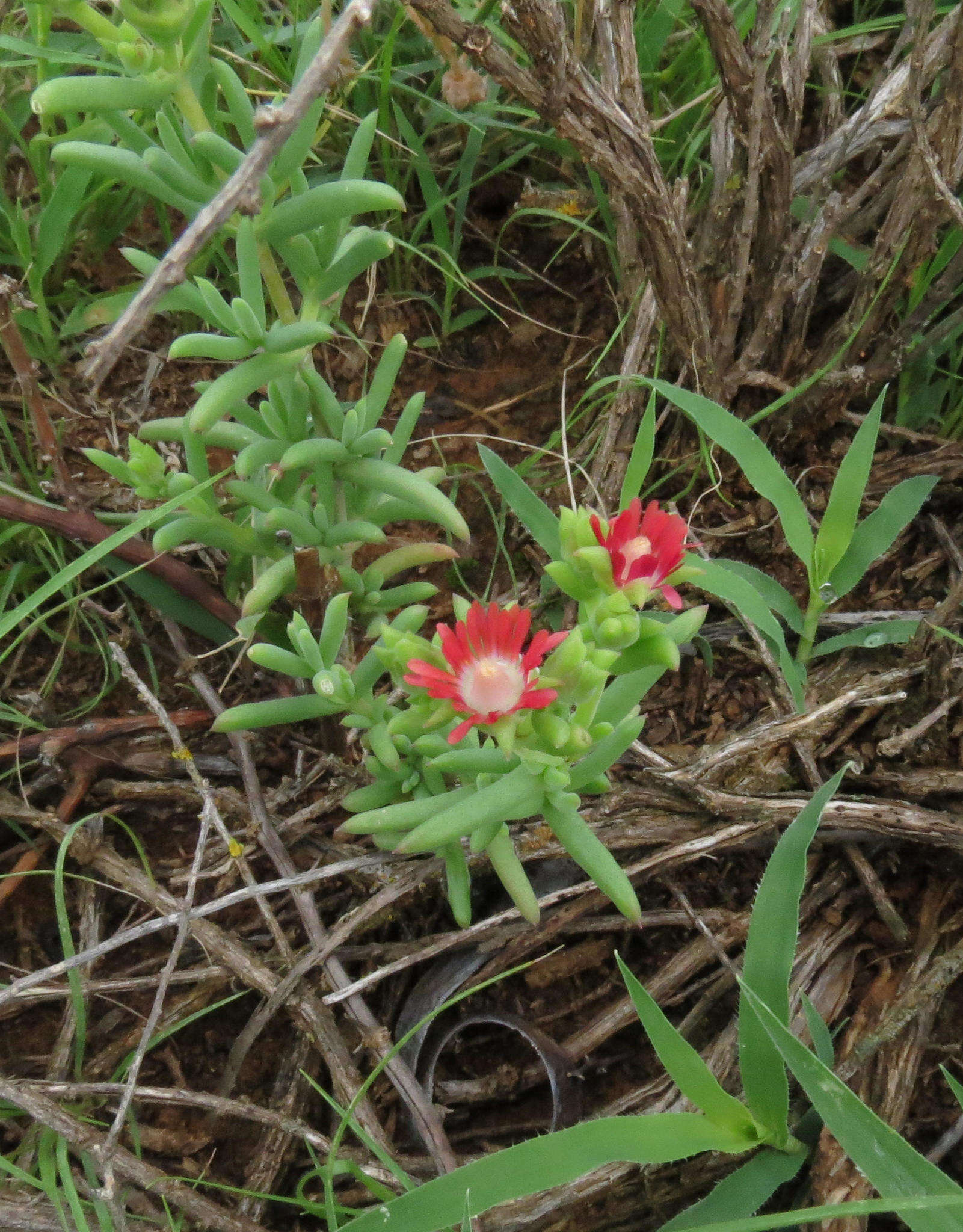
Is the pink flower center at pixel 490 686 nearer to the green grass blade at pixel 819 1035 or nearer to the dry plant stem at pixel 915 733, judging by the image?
the green grass blade at pixel 819 1035

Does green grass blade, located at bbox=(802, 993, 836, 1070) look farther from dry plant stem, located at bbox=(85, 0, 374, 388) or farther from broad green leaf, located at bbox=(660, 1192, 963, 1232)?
dry plant stem, located at bbox=(85, 0, 374, 388)

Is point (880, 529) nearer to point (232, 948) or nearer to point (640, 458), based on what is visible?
point (640, 458)

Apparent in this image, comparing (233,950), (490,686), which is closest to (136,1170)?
(233,950)

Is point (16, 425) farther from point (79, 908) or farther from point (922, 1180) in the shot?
point (922, 1180)

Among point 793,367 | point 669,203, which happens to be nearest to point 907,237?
point 793,367

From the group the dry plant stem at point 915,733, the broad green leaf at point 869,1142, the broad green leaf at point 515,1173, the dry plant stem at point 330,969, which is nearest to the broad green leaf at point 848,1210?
the broad green leaf at point 869,1142

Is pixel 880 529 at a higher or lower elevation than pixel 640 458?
lower
